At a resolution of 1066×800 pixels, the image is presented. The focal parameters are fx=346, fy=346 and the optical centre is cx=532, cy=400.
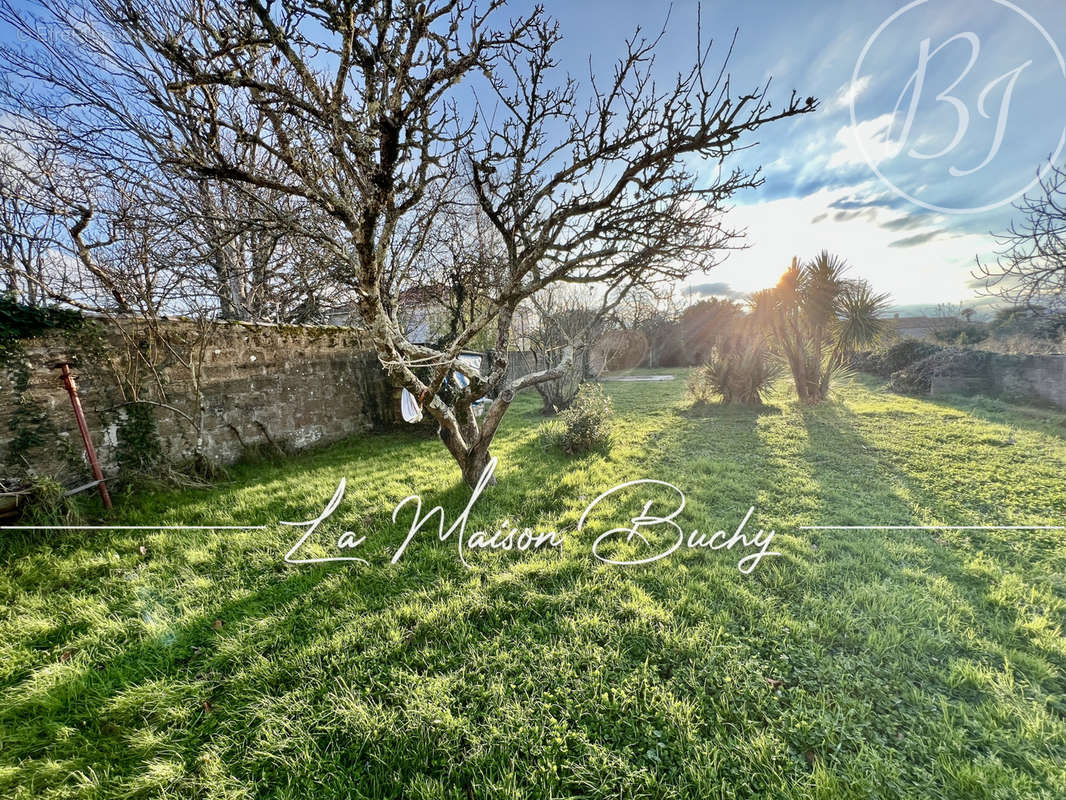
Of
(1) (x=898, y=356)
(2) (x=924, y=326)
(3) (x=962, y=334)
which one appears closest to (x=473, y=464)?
(1) (x=898, y=356)

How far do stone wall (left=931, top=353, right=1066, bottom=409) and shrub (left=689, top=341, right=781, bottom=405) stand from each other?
19.5 feet

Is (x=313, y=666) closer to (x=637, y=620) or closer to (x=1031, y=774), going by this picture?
(x=637, y=620)

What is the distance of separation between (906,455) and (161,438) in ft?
37.0

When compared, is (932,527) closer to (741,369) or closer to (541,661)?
(541,661)

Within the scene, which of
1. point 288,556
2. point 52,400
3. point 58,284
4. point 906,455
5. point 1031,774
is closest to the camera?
point 1031,774

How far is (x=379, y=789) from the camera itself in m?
1.58

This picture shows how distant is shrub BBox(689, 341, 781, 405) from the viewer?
9.66 meters

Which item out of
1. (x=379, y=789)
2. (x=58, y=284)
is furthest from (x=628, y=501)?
(x=58, y=284)

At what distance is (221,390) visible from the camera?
17.7 feet

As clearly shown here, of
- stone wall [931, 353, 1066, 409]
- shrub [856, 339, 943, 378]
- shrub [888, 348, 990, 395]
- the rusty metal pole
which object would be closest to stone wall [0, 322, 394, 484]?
the rusty metal pole

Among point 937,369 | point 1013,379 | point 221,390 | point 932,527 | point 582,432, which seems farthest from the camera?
point 937,369

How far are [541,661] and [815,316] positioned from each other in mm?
11866

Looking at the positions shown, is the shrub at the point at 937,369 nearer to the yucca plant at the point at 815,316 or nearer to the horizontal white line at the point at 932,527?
the yucca plant at the point at 815,316

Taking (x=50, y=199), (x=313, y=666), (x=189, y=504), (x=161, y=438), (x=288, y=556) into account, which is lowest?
(x=313, y=666)
